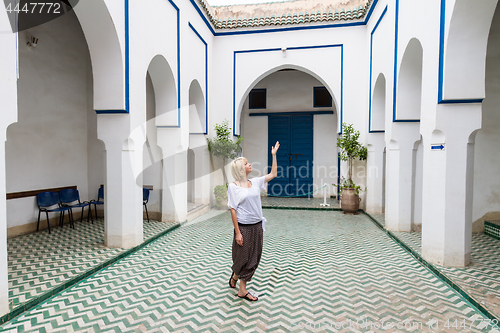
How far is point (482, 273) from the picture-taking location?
14.5ft

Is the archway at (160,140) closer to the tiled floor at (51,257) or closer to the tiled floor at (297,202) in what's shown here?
the tiled floor at (51,257)

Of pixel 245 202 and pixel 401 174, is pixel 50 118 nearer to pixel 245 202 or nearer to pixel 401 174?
pixel 245 202

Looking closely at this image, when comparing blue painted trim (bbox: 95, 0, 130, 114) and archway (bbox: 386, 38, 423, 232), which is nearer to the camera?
blue painted trim (bbox: 95, 0, 130, 114)

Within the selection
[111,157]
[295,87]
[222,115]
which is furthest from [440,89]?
[295,87]

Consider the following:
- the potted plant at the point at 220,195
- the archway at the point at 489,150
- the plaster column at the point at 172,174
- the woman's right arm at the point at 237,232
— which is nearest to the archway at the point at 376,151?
the archway at the point at 489,150

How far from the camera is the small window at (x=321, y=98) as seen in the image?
12.4 metres

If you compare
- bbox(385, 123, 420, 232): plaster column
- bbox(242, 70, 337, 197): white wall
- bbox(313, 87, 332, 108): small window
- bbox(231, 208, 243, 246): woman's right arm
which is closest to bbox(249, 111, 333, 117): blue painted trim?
bbox(242, 70, 337, 197): white wall

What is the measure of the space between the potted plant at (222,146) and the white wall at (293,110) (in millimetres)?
2895

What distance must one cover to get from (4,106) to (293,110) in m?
10.6

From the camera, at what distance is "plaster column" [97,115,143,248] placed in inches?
209

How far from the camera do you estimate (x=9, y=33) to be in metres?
3.11

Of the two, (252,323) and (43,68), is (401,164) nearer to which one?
(252,323)

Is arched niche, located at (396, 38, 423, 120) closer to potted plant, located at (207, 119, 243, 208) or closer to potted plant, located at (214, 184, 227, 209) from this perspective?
potted plant, located at (207, 119, 243, 208)

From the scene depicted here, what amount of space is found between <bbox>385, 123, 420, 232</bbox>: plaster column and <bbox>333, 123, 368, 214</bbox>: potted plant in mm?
2058
